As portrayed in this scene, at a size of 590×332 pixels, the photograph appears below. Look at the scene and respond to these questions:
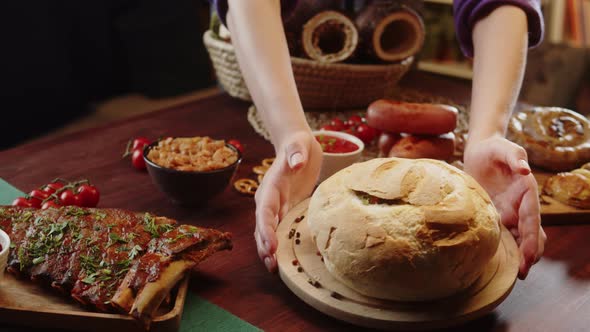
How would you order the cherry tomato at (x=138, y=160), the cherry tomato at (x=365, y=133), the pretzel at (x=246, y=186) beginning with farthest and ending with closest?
1. the cherry tomato at (x=365, y=133)
2. the cherry tomato at (x=138, y=160)
3. the pretzel at (x=246, y=186)

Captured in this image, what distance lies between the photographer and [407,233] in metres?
1.05

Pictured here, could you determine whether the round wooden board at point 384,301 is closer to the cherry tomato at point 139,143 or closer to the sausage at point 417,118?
the sausage at point 417,118

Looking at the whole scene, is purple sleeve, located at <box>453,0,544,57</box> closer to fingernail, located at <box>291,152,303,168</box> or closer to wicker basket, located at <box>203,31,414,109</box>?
wicker basket, located at <box>203,31,414,109</box>

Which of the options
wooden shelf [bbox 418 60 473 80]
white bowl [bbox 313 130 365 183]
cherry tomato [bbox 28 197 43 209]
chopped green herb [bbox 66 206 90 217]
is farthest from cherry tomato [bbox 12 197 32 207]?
wooden shelf [bbox 418 60 473 80]

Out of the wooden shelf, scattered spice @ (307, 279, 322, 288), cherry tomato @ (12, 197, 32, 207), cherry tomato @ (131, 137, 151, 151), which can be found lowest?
the wooden shelf

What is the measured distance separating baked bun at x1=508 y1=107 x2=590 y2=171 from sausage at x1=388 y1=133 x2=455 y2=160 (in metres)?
0.22

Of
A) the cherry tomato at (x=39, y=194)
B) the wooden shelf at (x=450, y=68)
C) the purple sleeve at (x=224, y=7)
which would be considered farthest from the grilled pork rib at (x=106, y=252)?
the wooden shelf at (x=450, y=68)

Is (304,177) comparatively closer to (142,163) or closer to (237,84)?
(142,163)

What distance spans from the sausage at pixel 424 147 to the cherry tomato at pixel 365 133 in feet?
0.56

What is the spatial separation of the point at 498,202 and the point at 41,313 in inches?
38.1

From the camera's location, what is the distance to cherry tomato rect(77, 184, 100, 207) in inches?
57.4

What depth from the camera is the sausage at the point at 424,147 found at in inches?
67.7

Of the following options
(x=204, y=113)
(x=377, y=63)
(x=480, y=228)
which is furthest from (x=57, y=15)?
(x=480, y=228)

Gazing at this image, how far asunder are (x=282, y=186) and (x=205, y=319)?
0.35m
